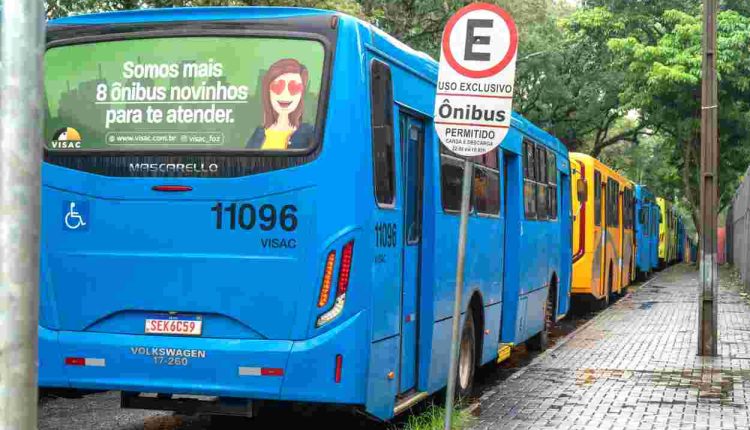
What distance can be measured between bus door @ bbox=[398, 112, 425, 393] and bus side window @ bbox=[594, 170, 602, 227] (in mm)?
13187

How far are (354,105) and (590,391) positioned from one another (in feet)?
17.0

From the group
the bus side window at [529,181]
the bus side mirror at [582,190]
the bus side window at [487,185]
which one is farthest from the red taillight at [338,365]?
the bus side mirror at [582,190]

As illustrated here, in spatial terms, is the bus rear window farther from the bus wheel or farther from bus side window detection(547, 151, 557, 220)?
bus side window detection(547, 151, 557, 220)

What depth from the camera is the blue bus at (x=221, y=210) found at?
6.85 m

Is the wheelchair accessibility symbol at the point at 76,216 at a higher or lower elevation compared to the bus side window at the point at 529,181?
lower

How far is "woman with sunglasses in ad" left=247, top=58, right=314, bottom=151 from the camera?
6.95 meters

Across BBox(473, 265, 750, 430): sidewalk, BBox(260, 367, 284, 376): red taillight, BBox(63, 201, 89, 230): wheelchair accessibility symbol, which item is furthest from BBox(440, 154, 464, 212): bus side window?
BBox(63, 201, 89, 230): wheelchair accessibility symbol

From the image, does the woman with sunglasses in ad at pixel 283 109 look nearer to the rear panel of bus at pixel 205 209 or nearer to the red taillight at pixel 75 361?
the rear panel of bus at pixel 205 209

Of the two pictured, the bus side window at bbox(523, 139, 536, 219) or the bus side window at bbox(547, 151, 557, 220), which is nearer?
the bus side window at bbox(523, 139, 536, 219)

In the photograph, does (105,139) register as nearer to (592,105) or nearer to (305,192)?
(305,192)

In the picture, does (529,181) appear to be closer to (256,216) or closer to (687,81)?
(256,216)

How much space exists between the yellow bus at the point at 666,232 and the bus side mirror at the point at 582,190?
79.8 feet

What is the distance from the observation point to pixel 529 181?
13.0m

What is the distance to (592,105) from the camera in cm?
4091
